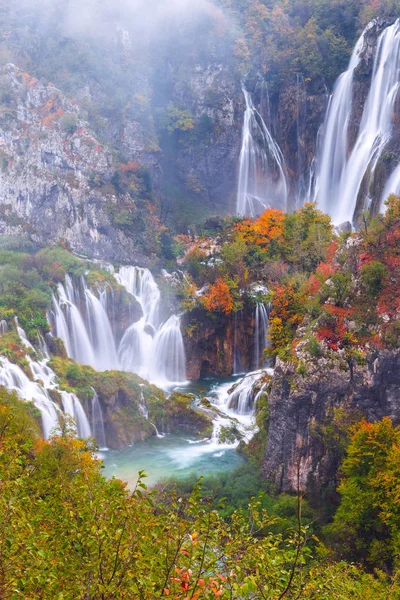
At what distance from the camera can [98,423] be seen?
2503 cm

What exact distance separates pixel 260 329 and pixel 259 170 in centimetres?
2279

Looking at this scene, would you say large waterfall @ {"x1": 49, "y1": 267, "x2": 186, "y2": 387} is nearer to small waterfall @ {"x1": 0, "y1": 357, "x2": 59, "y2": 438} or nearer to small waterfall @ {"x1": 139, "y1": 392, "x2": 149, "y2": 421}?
small waterfall @ {"x1": 139, "y1": 392, "x2": 149, "y2": 421}

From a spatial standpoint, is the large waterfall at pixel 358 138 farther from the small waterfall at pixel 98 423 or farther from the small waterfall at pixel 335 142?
the small waterfall at pixel 98 423

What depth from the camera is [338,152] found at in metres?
44.7

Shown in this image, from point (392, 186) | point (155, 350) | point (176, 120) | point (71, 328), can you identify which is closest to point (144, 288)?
point (155, 350)

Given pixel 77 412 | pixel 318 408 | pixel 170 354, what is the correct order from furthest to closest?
pixel 170 354 < pixel 77 412 < pixel 318 408

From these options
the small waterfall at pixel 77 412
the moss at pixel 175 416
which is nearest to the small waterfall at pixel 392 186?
the moss at pixel 175 416

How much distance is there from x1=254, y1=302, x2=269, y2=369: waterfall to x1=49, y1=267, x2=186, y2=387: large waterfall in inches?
216

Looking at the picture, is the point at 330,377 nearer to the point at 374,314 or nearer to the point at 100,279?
the point at 374,314

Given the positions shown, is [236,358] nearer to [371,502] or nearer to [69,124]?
[371,502]

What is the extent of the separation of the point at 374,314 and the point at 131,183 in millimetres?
33124

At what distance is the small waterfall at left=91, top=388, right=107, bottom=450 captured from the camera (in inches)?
971

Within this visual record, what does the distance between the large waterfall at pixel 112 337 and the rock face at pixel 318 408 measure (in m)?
15.5

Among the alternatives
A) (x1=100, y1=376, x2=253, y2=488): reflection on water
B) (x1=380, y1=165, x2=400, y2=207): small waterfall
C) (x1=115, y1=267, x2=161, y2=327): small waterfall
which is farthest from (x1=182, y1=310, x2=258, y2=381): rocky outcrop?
(x1=380, y1=165, x2=400, y2=207): small waterfall
